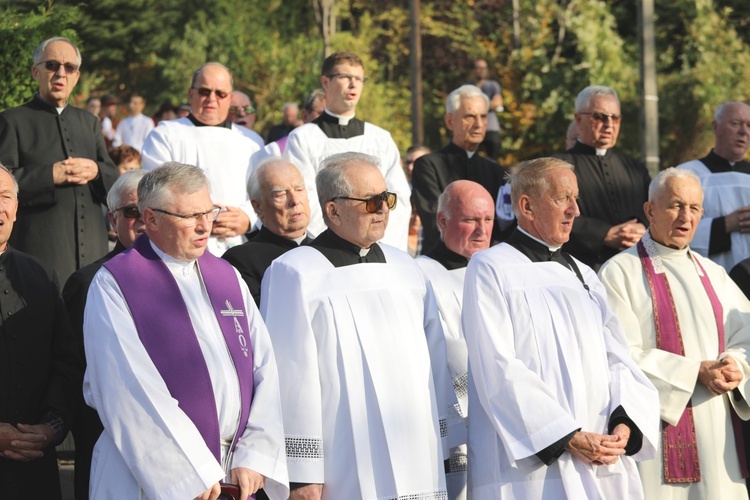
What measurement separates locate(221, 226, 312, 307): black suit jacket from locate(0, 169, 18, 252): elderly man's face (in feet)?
4.87

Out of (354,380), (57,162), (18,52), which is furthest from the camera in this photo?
(18,52)

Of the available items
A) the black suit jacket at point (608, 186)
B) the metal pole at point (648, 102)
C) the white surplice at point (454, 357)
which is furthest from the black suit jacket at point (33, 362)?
the metal pole at point (648, 102)

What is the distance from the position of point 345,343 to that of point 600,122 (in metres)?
3.63

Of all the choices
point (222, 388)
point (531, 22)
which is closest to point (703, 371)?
point (222, 388)

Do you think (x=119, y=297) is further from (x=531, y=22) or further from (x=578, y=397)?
(x=531, y=22)

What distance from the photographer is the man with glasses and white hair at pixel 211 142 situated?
832cm

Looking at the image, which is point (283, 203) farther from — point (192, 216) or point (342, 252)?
point (192, 216)

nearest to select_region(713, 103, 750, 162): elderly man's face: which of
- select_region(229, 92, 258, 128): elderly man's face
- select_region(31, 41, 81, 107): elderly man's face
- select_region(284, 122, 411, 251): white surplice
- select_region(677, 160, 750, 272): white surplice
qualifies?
A: select_region(677, 160, 750, 272): white surplice

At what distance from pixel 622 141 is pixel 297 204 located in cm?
1592

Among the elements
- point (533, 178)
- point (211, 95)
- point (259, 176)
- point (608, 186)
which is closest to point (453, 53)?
point (608, 186)

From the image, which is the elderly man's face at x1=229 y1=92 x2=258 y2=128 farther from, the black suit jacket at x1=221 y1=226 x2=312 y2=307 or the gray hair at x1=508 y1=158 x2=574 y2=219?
the gray hair at x1=508 y1=158 x2=574 y2=219

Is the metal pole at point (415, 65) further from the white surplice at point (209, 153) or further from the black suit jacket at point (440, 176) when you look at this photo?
the white surplice at point (209, 153)

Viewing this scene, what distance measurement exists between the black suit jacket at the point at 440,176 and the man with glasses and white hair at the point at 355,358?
9.48 ft

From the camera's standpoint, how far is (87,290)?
6.12m
